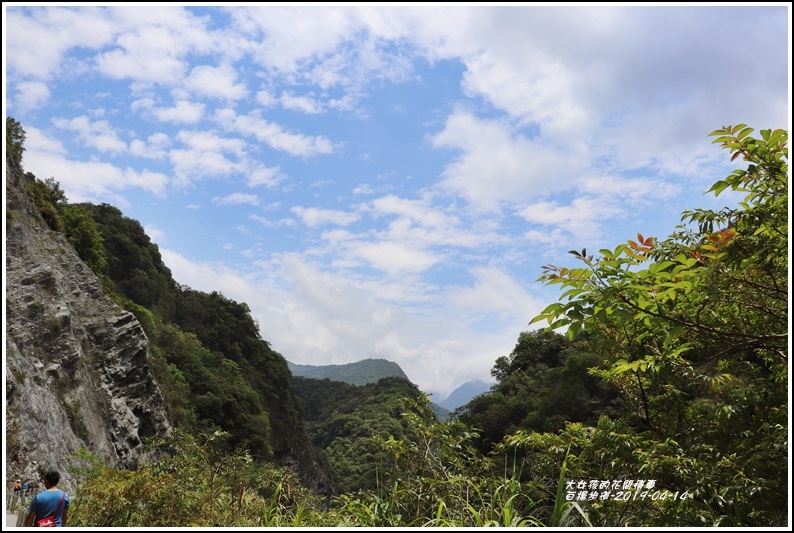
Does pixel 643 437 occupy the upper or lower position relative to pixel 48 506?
upper

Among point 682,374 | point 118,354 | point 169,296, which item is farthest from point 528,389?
point 169,296

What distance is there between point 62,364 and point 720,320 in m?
17.4

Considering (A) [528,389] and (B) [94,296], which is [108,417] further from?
(A) [528,389]

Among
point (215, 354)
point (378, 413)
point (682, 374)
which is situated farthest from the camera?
point (378, 413)

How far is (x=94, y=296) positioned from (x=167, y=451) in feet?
25.7

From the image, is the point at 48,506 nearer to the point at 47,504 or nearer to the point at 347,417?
the point at 47,504

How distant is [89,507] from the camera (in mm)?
5801

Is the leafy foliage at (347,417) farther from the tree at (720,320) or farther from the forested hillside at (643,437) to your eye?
the tree at (720,320)

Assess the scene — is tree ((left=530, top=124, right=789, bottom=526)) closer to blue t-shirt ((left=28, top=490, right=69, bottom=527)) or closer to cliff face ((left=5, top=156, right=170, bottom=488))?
blue t-shirt ((left=28, top=490, right=69, bottom=527))

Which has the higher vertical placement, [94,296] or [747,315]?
[94,296]

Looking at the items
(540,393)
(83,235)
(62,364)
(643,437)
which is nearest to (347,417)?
(540,393)

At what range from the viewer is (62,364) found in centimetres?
1602

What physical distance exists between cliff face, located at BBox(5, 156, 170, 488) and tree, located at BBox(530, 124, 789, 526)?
1086 cm

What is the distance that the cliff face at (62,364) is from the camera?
464 inches
